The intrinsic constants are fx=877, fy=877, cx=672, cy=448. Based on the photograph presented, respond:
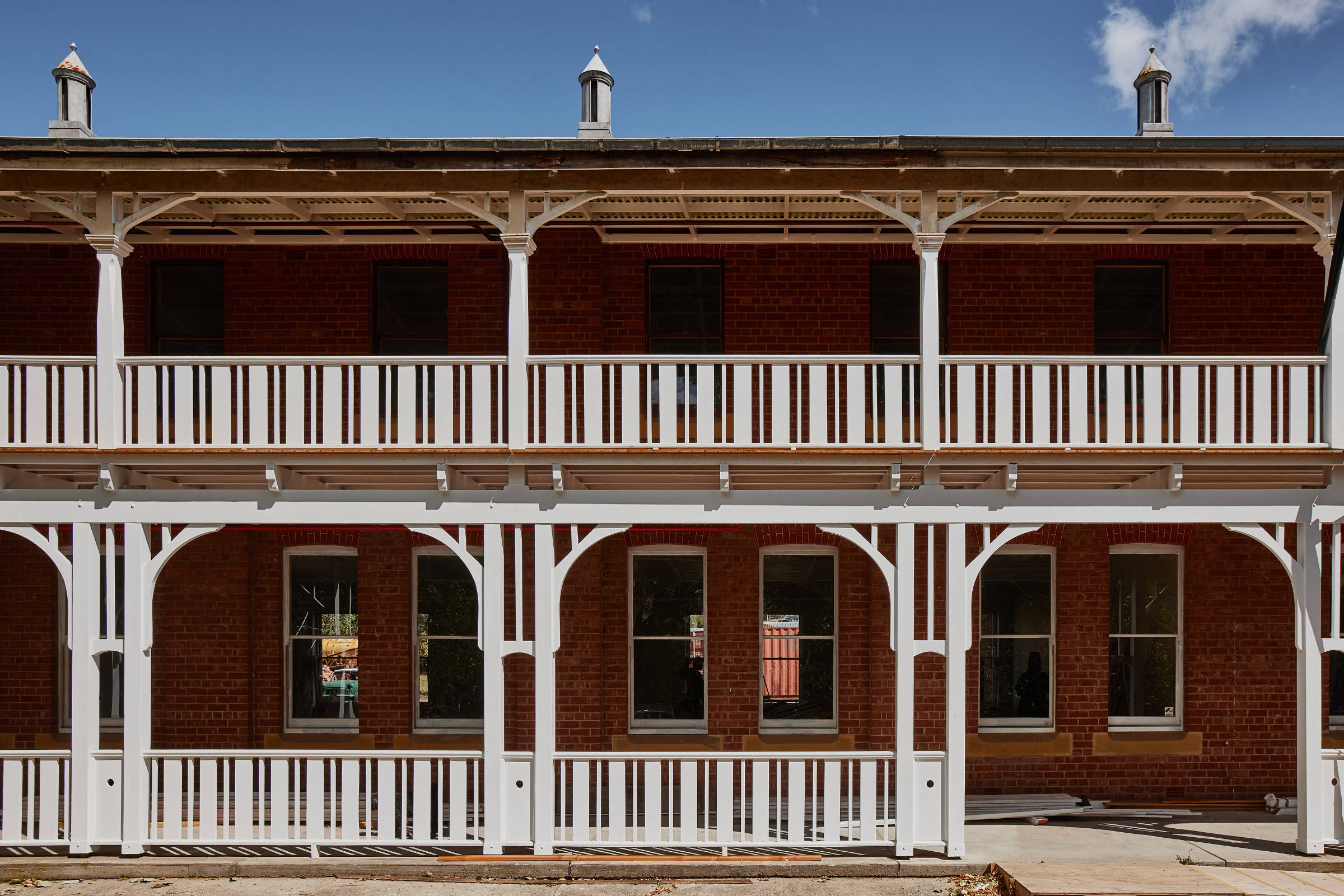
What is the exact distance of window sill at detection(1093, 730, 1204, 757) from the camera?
1021 cm

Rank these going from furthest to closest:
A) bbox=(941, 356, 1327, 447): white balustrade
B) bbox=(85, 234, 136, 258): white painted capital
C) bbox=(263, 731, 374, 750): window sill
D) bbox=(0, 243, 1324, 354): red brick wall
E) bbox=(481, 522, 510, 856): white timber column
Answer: bbox=(0, 243, 1324, 354): red brick wall → bbox=(263, 731, 374, 750): window sill → bbox=(85, 234, 136, 258): white painted capital → bbox=(481, 522, 510, 856): white timber column → bbox=(941, 356, 1327, 447): white balustrade

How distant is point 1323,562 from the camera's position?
10.4 meters

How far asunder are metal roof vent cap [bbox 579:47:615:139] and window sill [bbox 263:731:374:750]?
775 cm


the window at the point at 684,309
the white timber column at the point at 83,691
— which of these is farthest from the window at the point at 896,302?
the white timber column at the point at 83,691

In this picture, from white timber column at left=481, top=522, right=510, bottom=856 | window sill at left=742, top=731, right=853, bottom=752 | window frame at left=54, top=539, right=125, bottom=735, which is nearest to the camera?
white timber column at left=481, top=522, right=510, bottom=856

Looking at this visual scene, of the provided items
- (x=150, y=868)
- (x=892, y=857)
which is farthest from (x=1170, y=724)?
(x=150, y=868)

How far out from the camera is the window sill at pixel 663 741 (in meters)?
10.2

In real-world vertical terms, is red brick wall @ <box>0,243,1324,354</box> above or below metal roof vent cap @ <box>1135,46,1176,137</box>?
below

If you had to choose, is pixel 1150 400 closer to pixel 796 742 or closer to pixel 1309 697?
pixel 1309 697

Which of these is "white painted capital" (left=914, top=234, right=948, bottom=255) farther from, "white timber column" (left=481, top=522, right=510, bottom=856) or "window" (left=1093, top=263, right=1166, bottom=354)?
"white timber column" (left=481, top=522, right=510, bottom=856)

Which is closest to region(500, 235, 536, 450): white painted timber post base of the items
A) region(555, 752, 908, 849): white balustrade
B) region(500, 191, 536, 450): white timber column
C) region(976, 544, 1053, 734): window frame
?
region(500, 191, 536, 450): white timber column

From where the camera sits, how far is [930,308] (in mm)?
8078

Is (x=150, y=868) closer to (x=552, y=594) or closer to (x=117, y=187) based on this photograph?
(x=552, y=594)

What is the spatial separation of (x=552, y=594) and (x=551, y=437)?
1.49 m
